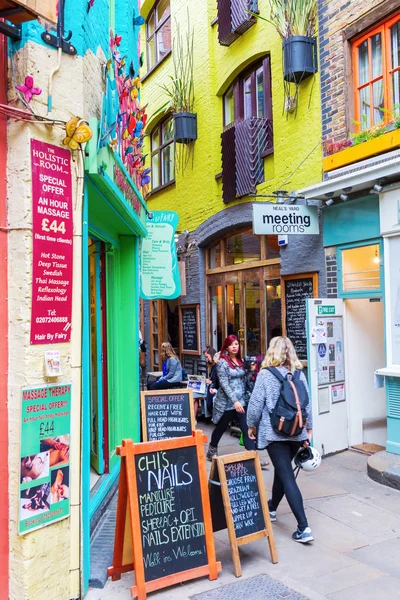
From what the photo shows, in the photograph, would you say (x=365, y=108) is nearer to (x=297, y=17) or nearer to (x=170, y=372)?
(x=297, y=17)

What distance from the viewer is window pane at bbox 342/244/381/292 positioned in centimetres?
760

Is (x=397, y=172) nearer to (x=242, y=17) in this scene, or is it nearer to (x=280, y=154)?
(x=280, y=154)

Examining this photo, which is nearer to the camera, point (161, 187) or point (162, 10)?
point (161, 187)

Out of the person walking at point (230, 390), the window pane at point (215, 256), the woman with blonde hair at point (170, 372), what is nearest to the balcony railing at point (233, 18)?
the window pane at point (215, 256)

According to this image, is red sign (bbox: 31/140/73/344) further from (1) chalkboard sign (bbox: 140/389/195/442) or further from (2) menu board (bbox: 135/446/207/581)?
(1) chalkboard sign (bbox: 140/389/195/442)

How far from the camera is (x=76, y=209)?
4.15 m

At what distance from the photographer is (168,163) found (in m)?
14.0

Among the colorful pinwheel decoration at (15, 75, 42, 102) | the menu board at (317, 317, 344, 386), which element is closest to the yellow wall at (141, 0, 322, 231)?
the menu board at (317, 317, 344, 386)

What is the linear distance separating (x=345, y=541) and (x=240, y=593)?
1.35 m

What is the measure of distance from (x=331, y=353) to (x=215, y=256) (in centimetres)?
454

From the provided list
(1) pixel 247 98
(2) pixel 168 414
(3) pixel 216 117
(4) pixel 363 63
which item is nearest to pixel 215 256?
(3) pixel 216 117

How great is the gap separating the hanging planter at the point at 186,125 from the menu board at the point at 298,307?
4.69 meters

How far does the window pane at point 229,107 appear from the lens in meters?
11.2

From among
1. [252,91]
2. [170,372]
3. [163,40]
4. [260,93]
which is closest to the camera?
[170,372]
